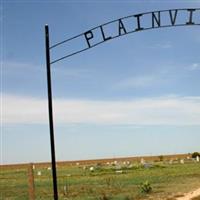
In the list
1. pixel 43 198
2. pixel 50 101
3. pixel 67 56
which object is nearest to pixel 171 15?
pixel 67 56

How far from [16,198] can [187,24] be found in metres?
17.4

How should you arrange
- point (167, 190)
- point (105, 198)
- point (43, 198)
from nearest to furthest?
1. point (105, 198)
2. point (43, 198)
3. point (167, 190)

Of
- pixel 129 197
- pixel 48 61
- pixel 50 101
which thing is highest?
pixel 48 61

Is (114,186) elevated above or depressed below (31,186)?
above

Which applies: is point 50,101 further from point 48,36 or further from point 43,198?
point 43,198

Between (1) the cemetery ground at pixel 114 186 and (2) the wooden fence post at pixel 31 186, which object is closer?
(2) the wooden fence post at pixel 31 186

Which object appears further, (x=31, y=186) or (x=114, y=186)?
(x=114, y=186)

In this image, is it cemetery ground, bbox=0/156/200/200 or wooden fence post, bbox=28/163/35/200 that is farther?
cemetery ground, bbox=0/156/200/200

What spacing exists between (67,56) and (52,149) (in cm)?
228

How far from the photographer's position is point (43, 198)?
27.2 metres

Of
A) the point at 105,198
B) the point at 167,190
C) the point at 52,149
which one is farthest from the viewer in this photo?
the point at 167,190

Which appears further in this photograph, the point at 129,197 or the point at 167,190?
the point at 167,190

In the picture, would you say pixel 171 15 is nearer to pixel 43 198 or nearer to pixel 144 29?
pixel 144 29

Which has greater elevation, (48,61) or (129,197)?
(48,61)
